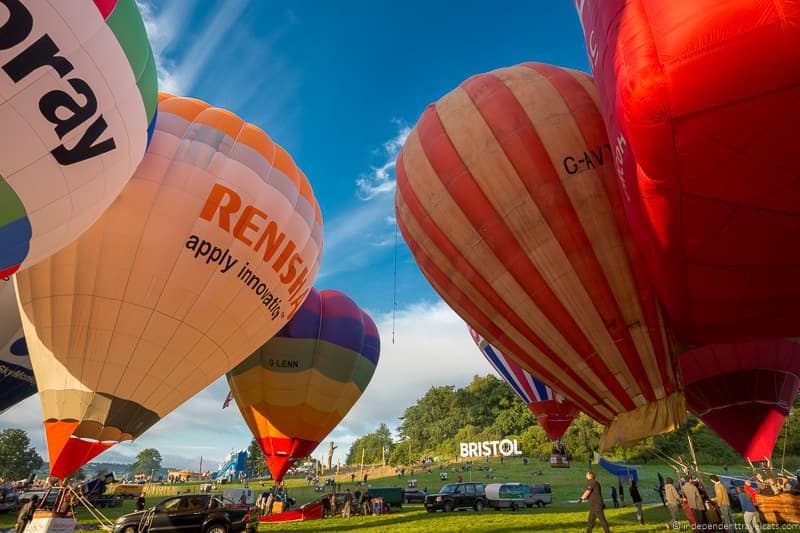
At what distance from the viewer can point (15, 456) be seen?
59.8m

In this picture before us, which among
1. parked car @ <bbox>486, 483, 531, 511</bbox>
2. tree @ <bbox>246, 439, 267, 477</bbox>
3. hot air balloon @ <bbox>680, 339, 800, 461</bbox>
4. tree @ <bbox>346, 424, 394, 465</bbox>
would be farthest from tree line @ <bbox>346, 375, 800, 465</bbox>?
tree @ <bbox>246, 439, 267, 477</bbox>

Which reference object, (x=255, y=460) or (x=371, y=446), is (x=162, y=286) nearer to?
(x=255, y=460)

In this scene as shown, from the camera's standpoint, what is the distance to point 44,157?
6.61m

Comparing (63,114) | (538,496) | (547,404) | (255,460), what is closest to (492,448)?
(538,496)

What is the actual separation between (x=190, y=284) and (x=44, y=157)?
460cm

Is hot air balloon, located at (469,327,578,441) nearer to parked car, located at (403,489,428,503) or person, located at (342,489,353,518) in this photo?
parked car, located at (403,489,428,503)

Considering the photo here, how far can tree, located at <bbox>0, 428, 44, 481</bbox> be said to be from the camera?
193 ft

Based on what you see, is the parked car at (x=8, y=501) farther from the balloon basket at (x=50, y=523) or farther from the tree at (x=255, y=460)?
the tree at (x=255, y=460)

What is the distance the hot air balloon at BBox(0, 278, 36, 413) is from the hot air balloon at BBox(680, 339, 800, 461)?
20580 mm

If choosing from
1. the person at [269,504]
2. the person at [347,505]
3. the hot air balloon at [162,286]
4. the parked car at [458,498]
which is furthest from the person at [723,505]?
the person at [269,504]

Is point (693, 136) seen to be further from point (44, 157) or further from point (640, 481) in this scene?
point (640, 481)

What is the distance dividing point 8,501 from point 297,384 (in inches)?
533

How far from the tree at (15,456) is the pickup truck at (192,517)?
65.8m

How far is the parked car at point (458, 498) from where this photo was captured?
19141mm
